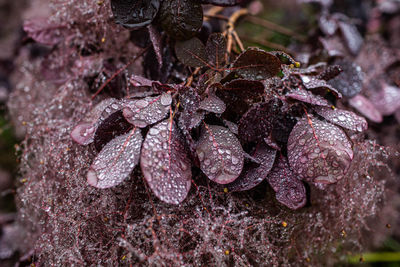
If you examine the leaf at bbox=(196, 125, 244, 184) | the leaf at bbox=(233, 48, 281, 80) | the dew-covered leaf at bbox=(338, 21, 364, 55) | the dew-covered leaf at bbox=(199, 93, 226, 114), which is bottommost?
the leaf at bbox=(196, 125, 244, 184)

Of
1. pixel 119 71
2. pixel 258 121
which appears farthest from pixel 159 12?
pixel 258 121

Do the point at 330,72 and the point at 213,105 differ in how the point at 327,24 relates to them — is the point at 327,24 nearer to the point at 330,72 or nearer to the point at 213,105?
the point at 330,72

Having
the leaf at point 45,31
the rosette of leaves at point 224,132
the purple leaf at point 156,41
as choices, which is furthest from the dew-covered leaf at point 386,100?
the leaf at point 45,31

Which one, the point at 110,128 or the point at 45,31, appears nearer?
the point at 110,128

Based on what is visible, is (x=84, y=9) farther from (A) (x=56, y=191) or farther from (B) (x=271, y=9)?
(B) (x=271, y=9)

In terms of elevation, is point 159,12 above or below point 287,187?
above

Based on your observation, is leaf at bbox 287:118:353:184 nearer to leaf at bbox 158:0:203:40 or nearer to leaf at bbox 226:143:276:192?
leaf at bbox 226:143:276:192

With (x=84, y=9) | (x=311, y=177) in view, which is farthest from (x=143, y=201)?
(x=84, y=9)

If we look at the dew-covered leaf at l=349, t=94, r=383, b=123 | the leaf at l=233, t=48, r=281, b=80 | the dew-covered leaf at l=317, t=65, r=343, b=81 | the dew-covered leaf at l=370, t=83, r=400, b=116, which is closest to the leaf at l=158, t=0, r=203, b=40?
the leaf at l=233, t=48, r=281, b=80
